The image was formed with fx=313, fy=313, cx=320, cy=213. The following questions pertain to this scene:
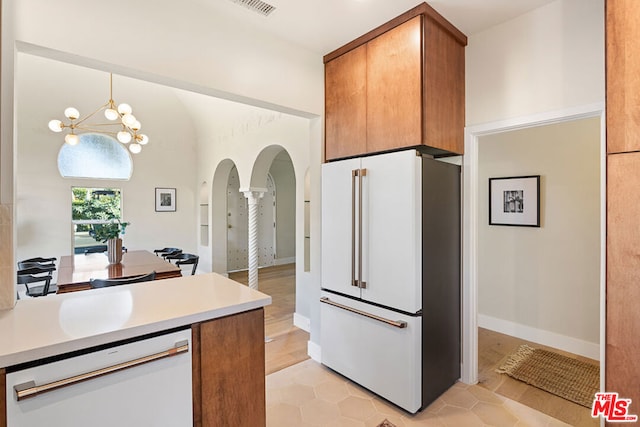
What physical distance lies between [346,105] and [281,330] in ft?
8.86

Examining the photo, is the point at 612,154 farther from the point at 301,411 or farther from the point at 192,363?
the point at 301,411

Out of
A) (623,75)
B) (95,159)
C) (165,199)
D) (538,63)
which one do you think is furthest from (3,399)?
(165,199)

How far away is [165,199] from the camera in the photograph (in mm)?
6430

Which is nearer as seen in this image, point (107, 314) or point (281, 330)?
point (107, 314)

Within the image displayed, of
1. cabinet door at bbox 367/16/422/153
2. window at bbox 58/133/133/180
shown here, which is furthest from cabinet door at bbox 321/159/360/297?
window at bbox 58/133/133/180

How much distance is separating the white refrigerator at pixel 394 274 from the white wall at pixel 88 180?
4.87 meters

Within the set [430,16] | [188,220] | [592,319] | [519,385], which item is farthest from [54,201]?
[592,319]

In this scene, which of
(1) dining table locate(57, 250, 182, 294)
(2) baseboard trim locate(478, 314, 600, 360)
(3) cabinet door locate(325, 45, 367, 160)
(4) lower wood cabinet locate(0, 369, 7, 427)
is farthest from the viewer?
(2) baseboard trim locate(478, 314, 600, 360)

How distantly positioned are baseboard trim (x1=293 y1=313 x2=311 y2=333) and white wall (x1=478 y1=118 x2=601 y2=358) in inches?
82.1

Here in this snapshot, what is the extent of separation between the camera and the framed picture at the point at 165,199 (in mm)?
6324

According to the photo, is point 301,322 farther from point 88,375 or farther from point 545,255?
point 88,375

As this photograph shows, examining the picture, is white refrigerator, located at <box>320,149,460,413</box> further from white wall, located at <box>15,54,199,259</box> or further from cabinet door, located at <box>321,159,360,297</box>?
white wall, located at <box>15,54,199,259</box>

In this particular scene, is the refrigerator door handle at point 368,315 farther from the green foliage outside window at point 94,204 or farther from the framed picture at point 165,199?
the framed picture at point 165,199

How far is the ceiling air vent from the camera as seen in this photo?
6.98 feet
